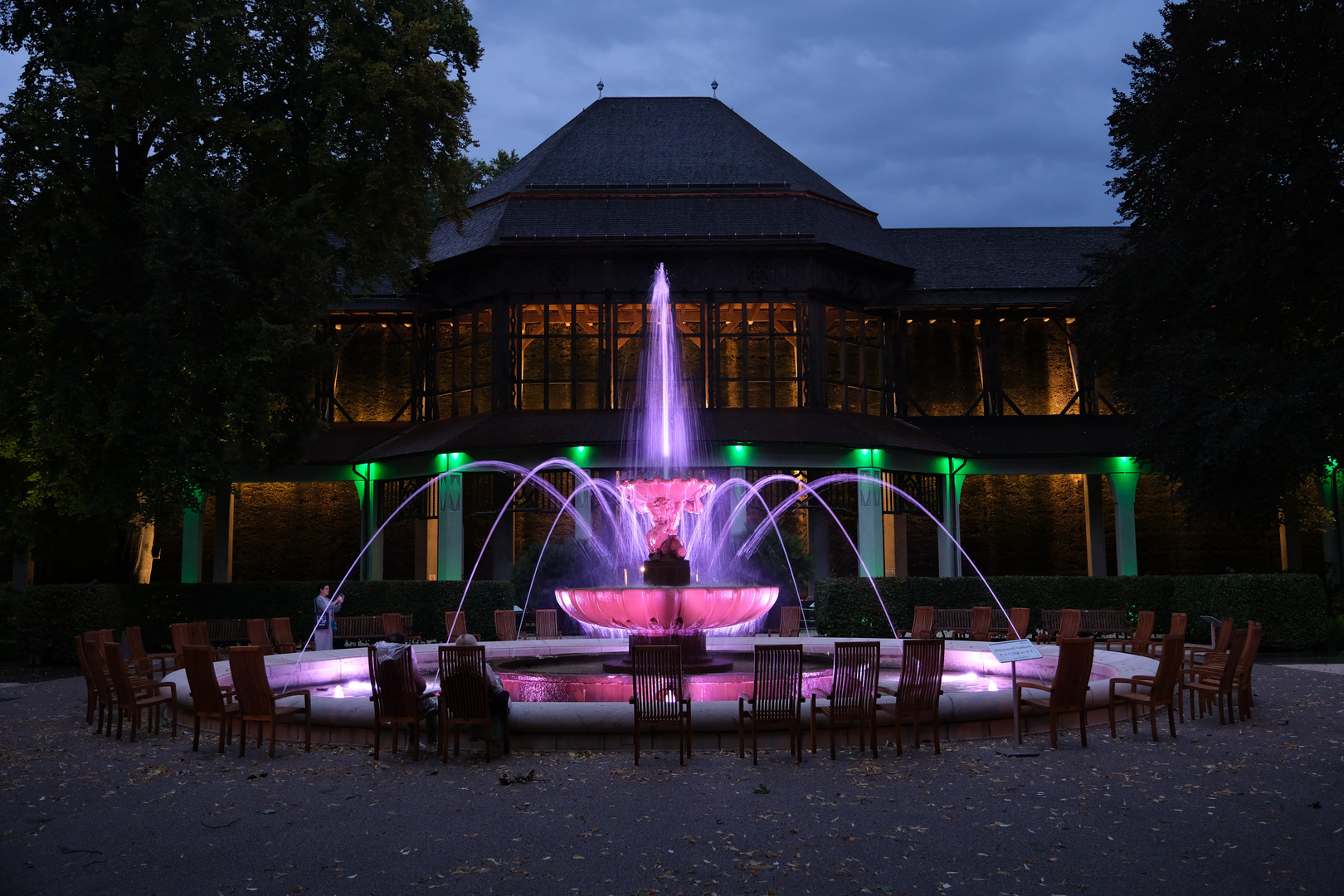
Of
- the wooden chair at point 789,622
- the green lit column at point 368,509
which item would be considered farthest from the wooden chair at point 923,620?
the green lit column at point 368,509

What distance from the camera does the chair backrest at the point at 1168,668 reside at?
1067 centimetres

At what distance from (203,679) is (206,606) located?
1314 cm

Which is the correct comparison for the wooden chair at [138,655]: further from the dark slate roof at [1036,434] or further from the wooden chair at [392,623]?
the dark slate roof at [1036,434]

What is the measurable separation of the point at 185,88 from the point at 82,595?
8.73m

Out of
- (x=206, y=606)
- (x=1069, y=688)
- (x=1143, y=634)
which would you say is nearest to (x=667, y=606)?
(x=1069, y=688)

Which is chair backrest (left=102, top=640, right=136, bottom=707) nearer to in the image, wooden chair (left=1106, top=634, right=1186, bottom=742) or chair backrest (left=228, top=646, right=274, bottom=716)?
chair backrest (left=228, top=646, right=274, bottom=716)

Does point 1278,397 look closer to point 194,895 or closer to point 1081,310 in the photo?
point 1081,310

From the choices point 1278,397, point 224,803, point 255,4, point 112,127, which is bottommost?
point 224,803

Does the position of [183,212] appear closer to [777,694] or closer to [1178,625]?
[777,694]

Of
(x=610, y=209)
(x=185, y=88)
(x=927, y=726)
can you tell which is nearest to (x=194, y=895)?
(x=927, y=726)

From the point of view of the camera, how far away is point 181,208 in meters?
19.3

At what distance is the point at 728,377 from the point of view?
31.0 metres

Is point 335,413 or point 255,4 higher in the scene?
point 255,4

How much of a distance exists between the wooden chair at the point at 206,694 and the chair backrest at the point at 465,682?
2.19 meters
